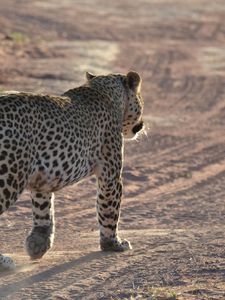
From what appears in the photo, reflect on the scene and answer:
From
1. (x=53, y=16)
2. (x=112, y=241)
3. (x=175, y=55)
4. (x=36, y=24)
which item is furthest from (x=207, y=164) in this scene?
(x=53, y=16)

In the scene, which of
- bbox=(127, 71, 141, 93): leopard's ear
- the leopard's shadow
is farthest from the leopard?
the leopard's shadow

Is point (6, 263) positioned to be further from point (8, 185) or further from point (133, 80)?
point (133, 80)

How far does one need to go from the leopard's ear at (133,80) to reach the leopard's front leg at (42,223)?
5.34ft

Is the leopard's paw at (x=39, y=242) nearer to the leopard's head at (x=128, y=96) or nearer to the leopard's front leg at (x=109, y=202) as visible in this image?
the leopard's front leg at (x=109, y=202)

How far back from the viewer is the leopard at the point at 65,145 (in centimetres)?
838

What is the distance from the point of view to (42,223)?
31.8 feet

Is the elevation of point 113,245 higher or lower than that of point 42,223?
lower

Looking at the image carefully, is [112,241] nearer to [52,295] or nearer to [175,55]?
[52,295]

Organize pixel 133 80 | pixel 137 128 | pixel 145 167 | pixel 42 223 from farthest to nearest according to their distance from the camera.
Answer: pixel 145 167
pixel 137 128
pixel 133 80
pixel 42 223

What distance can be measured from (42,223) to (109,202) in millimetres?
661

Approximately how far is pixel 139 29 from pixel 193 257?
23.7m

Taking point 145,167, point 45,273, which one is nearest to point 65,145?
point 45,273

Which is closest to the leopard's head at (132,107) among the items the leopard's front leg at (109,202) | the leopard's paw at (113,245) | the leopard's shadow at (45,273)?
the leopard's front leg at (109,202)

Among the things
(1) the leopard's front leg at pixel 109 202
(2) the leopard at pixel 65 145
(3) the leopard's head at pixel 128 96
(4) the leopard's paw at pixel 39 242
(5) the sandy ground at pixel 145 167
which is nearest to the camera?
(2) the leopard at pixel 65 145
